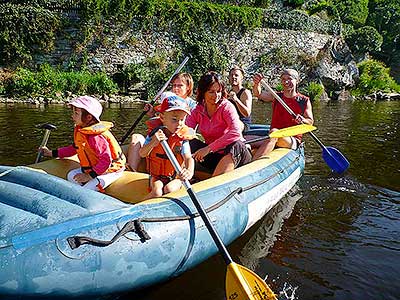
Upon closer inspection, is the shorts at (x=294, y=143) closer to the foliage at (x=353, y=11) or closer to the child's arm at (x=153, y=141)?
the child's arm at (x=153, y=141)

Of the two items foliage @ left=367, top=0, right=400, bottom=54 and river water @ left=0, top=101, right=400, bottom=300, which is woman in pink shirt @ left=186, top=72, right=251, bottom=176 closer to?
river water @ left=0, top=101, right=400, bottom=300

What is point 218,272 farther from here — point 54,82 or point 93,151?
point 54,82

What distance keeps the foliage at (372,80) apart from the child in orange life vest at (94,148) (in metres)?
21.9

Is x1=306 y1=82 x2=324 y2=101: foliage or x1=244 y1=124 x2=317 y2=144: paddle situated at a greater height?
x1=244 y1=124 x2=317 y2=144: paddle

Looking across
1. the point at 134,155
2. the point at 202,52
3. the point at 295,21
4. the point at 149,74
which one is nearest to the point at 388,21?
the point at 295,21

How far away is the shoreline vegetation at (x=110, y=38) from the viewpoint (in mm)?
16719

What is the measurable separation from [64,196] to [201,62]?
18467 mm

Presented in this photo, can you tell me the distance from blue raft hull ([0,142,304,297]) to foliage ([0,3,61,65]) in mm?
15214

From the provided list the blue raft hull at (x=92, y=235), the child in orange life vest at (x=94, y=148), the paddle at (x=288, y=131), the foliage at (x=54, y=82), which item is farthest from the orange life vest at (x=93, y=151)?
the foliage at (x=54, y=82)

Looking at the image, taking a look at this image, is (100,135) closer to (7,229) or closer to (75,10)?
(7,229)

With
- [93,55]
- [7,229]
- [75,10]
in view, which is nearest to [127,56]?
[93,55]

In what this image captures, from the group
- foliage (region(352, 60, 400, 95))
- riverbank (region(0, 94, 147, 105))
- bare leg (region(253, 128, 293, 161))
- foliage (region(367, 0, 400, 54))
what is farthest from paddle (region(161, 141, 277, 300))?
foliage (region(367, 0, 400, 54))

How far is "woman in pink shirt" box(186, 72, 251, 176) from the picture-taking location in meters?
4.13

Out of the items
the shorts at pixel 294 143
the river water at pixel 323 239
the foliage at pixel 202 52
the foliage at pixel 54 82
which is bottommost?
the foliage at pixel 54 82
